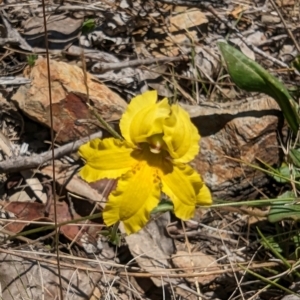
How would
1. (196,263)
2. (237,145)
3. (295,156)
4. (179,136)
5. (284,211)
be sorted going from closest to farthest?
(179,136)
(284,211)
(295,156)
(196,263)
(237,145)

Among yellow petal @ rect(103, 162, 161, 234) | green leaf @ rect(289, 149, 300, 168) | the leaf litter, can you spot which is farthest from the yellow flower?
green leaf @ rect(289, 149, 300, 168)

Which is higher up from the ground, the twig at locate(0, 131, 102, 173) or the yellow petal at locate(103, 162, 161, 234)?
the yellow petal at locate(103, 162, 161, 234)

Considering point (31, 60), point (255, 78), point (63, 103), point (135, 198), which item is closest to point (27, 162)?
point (63, 103)

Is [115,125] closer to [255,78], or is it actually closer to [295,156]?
[255,78]

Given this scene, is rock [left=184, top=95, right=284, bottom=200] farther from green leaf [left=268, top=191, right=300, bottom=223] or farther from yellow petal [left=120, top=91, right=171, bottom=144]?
yellow petal [left=120, top=91, right=171, bottom=144]

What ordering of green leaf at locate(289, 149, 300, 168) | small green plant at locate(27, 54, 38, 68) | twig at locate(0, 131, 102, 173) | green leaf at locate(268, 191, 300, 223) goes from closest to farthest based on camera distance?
green leaf at locate(268, 191, 300, 223) → green leaf at locate(289, 149, 300, 168) → twig at locate(0, 131, 102, 173) → small green plant at locate(27, 54, 38, 68)

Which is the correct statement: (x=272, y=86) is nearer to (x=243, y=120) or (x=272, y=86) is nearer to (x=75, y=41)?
(x=243, y=120)

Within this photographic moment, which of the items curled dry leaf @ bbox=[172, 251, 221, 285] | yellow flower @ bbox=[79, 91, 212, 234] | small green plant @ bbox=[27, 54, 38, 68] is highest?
yellow flower @ bbox=[79, 91, 212, 234]

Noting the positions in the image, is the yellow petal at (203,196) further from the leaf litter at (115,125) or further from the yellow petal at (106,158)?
the leaf litter at (115,125)
